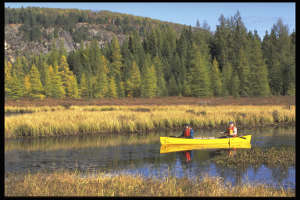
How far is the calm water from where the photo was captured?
54.0 ft

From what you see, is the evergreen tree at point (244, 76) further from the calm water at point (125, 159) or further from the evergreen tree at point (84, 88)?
the calm water at point (125, 159)

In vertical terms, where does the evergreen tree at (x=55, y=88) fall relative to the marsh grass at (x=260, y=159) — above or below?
above

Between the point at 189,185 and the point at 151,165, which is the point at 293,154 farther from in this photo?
the point at 189,185

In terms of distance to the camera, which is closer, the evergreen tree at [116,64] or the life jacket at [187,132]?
the life jacket at [187,132]

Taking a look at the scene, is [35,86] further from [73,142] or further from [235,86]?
[73,142]

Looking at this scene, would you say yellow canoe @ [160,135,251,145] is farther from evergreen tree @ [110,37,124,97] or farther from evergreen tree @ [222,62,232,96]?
evergreen tree @ [110,37,124,97]

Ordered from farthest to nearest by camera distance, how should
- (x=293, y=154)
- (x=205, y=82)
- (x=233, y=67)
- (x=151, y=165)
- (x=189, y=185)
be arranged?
(x=233, y=67) → (x=205, y=82) → (x=293, y=154) → (x=151, y=165) → (x=189, y=185)

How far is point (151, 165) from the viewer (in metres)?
18.7

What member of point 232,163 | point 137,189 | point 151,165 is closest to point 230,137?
point 232,163

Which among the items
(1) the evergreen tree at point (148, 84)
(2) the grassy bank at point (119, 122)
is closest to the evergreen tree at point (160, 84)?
(1) the evergreen tree at point (148, 84)

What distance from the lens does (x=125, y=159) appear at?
20500 mm

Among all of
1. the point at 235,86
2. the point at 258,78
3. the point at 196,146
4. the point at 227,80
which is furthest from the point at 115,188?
the point at 227,80

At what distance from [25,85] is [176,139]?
73.2 m

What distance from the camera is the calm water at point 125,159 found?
648 inches
